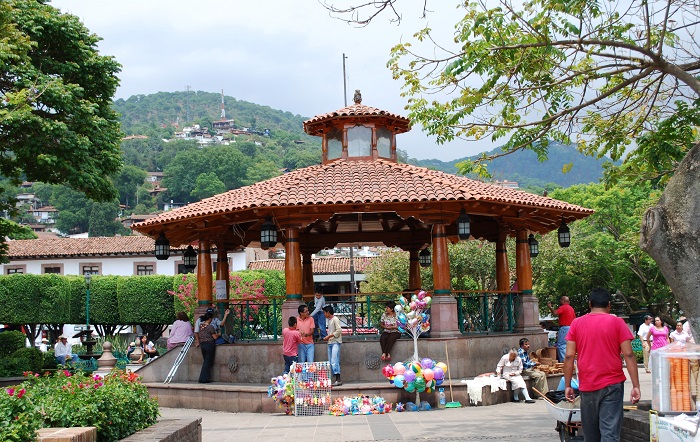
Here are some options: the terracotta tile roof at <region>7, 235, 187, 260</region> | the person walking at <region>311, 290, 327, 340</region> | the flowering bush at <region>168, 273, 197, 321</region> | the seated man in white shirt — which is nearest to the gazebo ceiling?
the person walking at <region>311, 290, 327, 340</region>

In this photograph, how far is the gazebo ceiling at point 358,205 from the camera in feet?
51.4

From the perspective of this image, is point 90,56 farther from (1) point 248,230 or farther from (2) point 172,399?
(2) point 172,399

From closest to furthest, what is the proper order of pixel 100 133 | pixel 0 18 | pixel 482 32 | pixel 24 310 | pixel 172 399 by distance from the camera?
pixel 482 32, pixel 0 18, pixel 172 399, pixel 100 133, pixel 24 310

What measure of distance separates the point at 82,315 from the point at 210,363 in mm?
34518

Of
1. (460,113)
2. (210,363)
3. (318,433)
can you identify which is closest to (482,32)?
(460,113)

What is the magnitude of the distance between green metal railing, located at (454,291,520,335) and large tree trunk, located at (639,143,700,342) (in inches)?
348

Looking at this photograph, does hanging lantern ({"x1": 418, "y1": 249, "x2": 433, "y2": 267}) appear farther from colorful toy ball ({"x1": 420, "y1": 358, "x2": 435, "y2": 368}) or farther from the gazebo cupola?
colorful toy ball ({"x1": 420, "y1": 358, "x2": 435, "y2": 368})

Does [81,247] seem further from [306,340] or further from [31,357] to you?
[306,340]

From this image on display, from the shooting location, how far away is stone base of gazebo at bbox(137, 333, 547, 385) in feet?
51.6

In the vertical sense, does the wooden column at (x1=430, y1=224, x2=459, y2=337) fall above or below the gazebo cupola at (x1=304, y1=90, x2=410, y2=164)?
below

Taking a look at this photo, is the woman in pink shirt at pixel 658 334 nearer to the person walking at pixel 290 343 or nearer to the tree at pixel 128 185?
the person walking at pixel 290 343

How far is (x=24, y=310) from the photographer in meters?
46.9

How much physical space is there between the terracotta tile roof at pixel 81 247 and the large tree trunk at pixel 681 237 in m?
49.8

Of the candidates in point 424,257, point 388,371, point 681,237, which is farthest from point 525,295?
point 681,237
